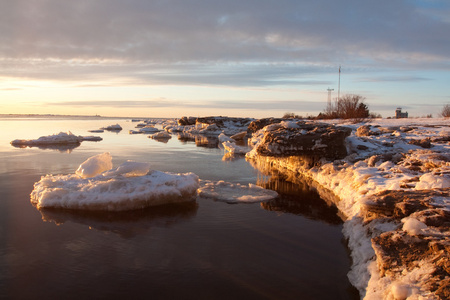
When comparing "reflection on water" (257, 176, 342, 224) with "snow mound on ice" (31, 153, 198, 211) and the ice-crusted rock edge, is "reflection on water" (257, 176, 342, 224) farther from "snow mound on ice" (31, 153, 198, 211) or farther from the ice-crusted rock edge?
"snow mound on ice" (31, 153, 198, 211)

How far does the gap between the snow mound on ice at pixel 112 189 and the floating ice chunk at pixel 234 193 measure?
811 mm

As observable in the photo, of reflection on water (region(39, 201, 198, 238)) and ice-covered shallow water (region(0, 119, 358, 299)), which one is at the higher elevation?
reflection on water (region(39, 201, 198, 238))

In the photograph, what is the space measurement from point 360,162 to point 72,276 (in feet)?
31.9

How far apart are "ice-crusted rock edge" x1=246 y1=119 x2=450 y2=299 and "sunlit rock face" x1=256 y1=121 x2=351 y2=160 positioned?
0.06 metres

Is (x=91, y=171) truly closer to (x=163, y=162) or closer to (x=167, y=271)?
(x=167, y=271)

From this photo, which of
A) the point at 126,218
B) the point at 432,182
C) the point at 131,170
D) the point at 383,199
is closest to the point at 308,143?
the point at 432,182

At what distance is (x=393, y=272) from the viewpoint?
488 cm

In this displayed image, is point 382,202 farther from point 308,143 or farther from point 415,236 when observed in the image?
point 308,143

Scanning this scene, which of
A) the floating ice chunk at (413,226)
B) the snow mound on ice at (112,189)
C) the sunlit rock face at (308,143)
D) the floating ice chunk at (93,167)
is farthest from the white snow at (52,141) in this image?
the floating ice chunk at (413,226)

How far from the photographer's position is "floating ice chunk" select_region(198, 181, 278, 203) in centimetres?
1091

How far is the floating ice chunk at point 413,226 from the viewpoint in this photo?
5.36m

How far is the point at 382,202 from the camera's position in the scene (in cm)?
660

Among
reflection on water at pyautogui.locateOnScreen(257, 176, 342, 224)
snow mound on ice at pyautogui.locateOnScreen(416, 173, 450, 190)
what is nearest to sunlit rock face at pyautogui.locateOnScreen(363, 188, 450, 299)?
snow mound on ice at pyautogui.locateOnScreen(416, 173, 450, 190)

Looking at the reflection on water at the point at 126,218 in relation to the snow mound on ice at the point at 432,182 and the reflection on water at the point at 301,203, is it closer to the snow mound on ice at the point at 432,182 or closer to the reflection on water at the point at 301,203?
the reflection on water at the point at 301,203
